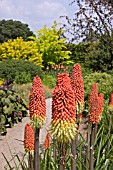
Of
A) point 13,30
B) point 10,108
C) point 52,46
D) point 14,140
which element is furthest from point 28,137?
point 13,30

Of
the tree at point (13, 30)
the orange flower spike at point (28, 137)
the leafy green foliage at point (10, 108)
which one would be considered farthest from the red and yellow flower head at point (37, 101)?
the tree at point (13, 30)

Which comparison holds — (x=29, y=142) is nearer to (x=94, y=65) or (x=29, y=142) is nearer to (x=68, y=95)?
(x=68, y=95)

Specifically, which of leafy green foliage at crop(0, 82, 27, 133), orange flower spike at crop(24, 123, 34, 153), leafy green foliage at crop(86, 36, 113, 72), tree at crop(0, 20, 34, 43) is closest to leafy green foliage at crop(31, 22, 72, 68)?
leafy green foliage at crop(86, 36, 113, 72)

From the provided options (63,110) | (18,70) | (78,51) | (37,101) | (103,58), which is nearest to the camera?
(63,110)

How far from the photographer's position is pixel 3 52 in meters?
20.3

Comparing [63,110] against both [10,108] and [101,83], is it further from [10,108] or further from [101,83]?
[101,83]

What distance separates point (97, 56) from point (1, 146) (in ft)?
37.5

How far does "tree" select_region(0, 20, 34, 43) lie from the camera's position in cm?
3744

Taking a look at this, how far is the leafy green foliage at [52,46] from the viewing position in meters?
22.2

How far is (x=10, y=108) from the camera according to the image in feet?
30.2

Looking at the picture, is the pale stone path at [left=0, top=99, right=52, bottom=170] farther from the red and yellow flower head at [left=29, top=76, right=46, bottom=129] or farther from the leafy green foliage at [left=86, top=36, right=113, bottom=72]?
the leafy green foliage at [left=86, top=36, right=113, bottom=72]

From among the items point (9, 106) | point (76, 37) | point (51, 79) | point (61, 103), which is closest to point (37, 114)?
point (61, 103)

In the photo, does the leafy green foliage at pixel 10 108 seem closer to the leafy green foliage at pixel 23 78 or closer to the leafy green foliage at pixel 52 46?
the leafy green foliage at pixel 23 78

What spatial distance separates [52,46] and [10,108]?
13.4 m
